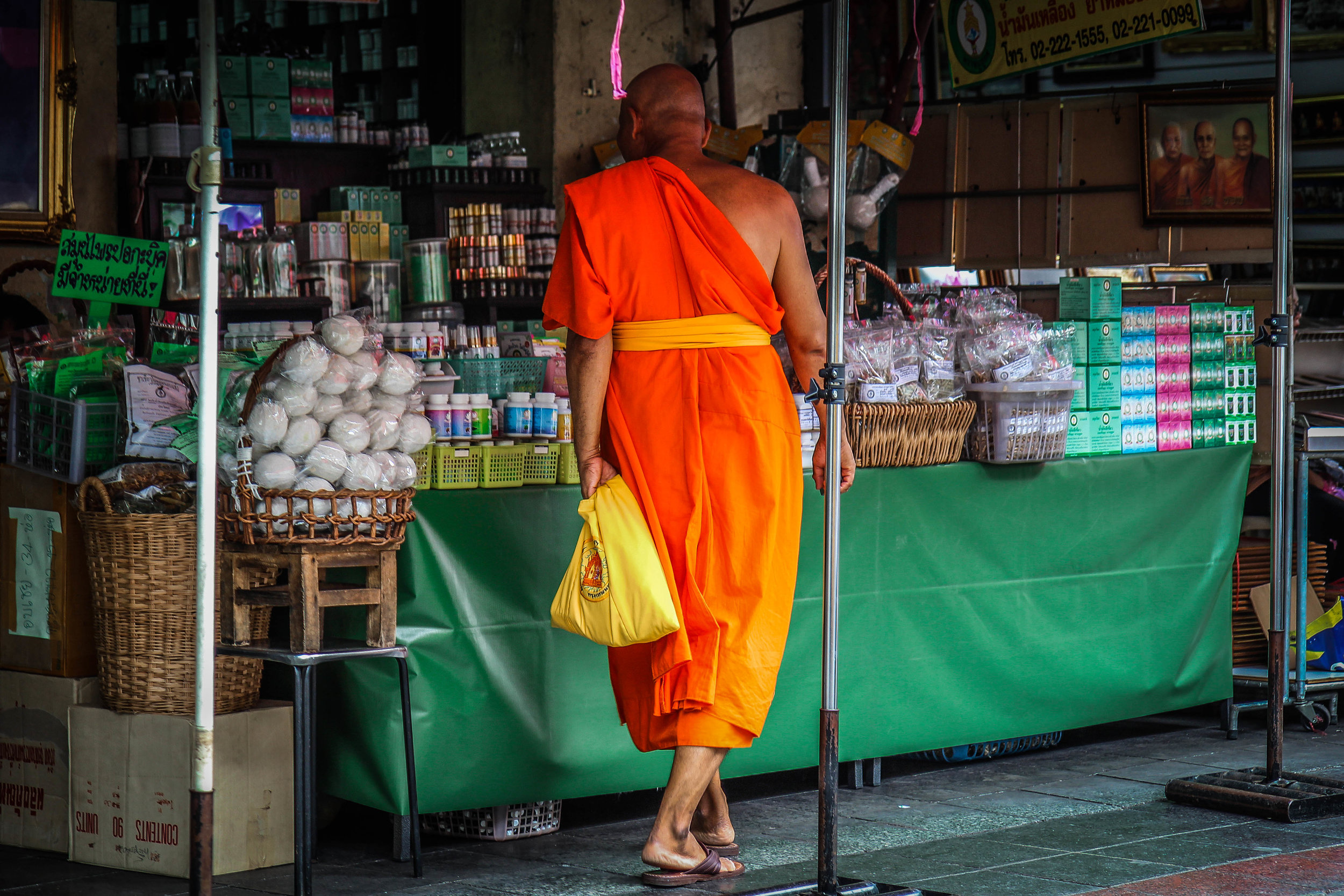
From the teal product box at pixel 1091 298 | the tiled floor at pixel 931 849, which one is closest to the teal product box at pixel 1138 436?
the teal product box at pixel 1091 298

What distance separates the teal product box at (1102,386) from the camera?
200 inches

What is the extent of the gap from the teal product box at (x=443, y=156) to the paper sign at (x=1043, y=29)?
261 centimetres

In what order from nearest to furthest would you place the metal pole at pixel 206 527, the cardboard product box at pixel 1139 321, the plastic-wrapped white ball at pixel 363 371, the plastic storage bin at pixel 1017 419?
the metal pole at pixel 206 527 < the plastic-wrapped white ball at pixel 363 371 < the plastic storage bin at pixel 1017 419 < the cardboard product box at pixel 1139 321

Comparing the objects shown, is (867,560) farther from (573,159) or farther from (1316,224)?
(1316,224)

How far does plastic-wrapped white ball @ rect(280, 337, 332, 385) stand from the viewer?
344 centimetres

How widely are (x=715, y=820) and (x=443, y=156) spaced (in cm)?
490

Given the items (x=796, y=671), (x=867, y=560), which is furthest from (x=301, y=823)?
(x=867, y=560)

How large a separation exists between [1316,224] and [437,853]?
615 centimetres

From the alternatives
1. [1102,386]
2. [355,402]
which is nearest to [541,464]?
[355,402]

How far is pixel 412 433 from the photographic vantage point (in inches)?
141

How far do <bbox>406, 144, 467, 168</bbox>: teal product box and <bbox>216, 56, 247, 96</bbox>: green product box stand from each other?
35.8 inches

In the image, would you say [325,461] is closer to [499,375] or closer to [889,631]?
[499,375]

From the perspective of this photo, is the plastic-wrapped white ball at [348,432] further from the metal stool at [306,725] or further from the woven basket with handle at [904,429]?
the woven basket with handle at [904,429]

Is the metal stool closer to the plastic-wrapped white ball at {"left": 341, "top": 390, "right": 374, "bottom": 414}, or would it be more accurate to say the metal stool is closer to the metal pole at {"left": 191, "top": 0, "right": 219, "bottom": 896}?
the plastic-wrapped white ball at {"left": 341, "top": 390, "right": 374, "bottom": 414}
